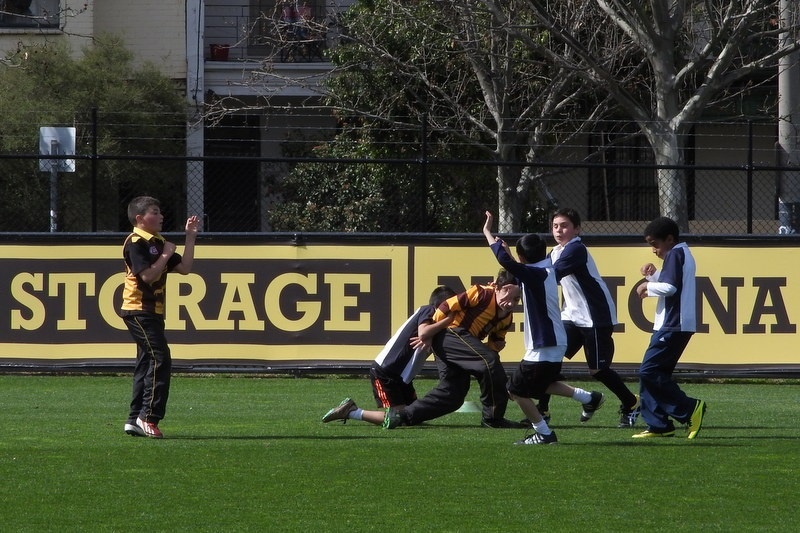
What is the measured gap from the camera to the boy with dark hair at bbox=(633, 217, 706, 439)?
330 inches

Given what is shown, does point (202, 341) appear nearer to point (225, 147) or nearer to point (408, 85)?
point (408, 85)

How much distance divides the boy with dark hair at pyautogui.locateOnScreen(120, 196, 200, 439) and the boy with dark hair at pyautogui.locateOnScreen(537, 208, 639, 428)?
8.81 feet

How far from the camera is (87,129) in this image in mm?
20281

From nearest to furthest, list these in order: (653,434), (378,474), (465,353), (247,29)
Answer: (378,474) → (653,434) → (465,353) → (247,29)

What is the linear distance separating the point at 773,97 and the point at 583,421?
15.2 m

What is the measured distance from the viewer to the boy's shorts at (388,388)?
9359 millimetres

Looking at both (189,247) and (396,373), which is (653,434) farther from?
(189,247)

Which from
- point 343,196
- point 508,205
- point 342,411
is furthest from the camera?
point 343,196

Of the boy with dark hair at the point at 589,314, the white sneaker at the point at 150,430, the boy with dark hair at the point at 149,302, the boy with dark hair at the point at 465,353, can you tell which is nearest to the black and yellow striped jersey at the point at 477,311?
the boy with dark hair at the point at 465,353

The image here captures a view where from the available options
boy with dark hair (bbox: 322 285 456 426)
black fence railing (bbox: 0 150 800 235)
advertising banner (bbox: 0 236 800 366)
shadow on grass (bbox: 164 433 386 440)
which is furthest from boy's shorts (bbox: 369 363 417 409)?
black fence railing (bbox: 0 150 800 235)

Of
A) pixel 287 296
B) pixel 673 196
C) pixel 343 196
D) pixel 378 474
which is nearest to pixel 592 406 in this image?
pixel 378 474

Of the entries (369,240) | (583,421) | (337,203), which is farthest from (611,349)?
(337,203)

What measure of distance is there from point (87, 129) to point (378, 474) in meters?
14.6

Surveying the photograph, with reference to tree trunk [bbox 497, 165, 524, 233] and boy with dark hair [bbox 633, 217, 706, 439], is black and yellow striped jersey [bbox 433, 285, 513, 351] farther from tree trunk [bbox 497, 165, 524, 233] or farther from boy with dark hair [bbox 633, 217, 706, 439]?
tree trunk [bbox 497, 165, 524, 233]
